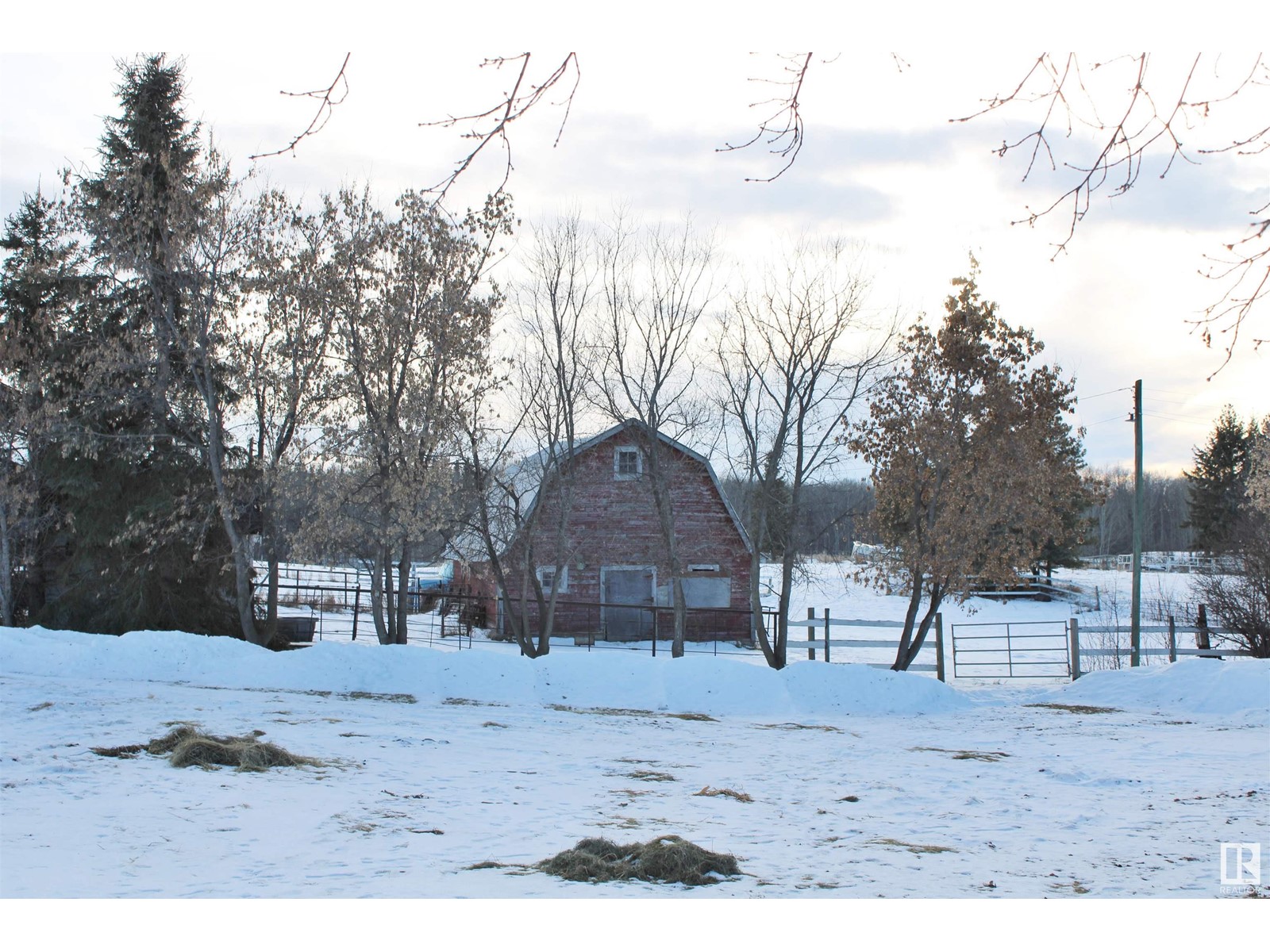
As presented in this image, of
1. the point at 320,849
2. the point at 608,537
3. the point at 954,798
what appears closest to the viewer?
the point at 320,849

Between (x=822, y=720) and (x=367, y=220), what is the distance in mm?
12008

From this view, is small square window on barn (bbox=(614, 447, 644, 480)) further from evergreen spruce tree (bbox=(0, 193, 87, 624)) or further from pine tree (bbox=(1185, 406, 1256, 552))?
pine tree (bbox=(1185, 406, 1256, 552))

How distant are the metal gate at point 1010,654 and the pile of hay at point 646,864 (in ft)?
55.9

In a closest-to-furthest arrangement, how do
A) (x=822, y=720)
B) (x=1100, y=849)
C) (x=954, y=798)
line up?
(x=1100, y=849) < (x=954, y=798) < (x=822, y=720)

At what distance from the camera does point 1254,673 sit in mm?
17188

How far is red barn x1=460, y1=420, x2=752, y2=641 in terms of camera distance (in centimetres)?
2661

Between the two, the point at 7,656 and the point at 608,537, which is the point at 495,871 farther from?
the point at 608,537

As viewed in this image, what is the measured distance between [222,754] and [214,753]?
2.9 inches

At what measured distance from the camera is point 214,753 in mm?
8875

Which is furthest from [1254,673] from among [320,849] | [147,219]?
[147,219]

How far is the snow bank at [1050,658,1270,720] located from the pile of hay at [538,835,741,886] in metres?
13.3

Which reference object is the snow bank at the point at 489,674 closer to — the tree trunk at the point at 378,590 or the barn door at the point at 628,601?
the tree trunk at the point at 378,590

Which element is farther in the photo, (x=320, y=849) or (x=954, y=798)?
(x=954, y=798)

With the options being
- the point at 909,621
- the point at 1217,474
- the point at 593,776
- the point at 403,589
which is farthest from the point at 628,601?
the point at 1217,474
